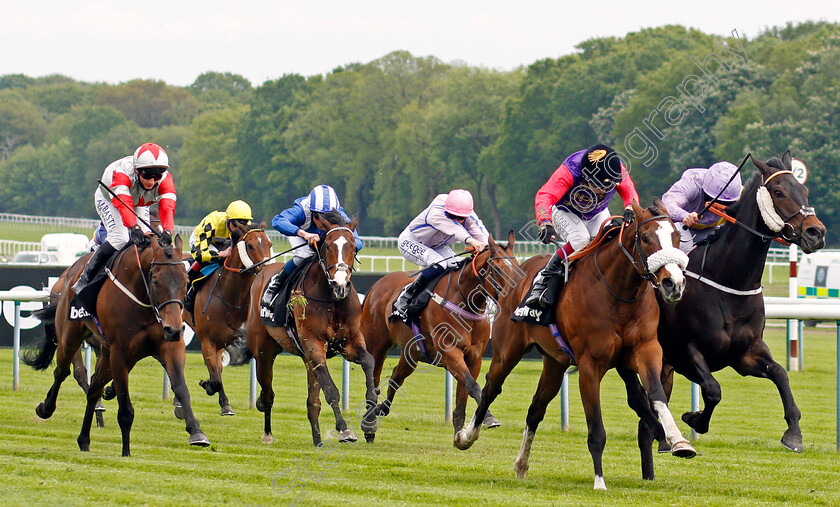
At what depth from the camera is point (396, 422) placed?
1034cm

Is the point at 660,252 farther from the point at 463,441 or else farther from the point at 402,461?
the point at 402,461

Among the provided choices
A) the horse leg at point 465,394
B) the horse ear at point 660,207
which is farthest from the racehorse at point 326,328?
the horse ear at point 660,207

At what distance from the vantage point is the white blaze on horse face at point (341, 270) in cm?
797

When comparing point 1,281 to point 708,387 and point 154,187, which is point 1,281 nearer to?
point 154,187

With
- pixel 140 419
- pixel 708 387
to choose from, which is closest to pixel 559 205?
pixel 708 387

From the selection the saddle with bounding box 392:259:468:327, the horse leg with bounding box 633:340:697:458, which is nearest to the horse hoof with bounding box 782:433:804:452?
the horse leg with bounding box 633:340:697:458

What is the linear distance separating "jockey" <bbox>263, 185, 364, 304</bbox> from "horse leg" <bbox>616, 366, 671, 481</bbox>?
8.17ft

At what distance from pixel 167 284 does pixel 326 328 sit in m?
1.53

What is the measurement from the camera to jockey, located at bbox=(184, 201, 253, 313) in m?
10.8

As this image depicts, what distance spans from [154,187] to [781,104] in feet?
105

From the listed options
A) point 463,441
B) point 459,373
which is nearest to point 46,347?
point 459,373

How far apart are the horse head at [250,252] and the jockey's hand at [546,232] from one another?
3.88m

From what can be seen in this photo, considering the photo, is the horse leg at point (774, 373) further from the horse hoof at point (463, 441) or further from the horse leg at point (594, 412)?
the horse hoof at point (463, 441)

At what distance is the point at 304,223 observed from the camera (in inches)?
365
